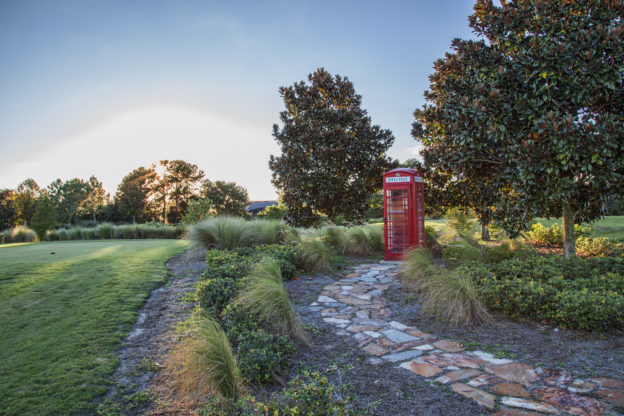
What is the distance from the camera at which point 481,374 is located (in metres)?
2.75

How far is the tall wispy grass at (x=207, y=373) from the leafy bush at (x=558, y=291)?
3315mm

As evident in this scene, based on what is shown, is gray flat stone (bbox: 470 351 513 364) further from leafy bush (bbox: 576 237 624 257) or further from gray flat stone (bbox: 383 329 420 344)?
leafy bush (bbox: 576 237 624 257)

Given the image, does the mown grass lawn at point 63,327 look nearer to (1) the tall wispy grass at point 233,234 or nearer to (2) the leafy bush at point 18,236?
(1) the tall wispy grass at point 233,234

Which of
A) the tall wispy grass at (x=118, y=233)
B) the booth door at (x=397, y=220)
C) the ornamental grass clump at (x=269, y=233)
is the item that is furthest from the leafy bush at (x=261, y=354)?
the tall wispy grass at (x=118, y=233)

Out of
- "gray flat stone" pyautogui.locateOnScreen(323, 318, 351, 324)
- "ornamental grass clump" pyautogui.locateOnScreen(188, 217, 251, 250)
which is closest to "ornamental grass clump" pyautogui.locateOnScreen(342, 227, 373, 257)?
"ornamental grass clump" pyautogui.locateOnScreen(188, 217, 251, 250)

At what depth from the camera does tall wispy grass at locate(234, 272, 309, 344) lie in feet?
11.9

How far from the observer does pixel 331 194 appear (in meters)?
9.18

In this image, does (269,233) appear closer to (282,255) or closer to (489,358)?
(282,255)

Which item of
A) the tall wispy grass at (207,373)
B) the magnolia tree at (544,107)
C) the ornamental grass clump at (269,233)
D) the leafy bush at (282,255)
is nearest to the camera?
the tall wispy grass at (207,373)

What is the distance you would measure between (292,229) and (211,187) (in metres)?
34.9

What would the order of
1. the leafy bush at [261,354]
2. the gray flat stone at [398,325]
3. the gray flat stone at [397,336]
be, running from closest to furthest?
1. the leafy bush at [261,354]
2. the gray flat stone at [397,336]
3. the gray flat stone at [398,325]

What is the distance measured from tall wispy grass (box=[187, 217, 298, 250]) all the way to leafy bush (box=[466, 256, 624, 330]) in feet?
17.9

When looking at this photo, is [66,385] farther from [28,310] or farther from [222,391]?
[28,310]

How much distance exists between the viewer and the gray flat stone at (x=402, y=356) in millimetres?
3107
